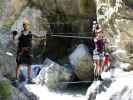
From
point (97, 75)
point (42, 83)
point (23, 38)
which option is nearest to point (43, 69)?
point (42, 83)

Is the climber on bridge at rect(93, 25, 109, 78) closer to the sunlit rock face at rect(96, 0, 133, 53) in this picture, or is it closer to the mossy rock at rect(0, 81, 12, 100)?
the sunlit rock face at rect(96, 0, 133, 53)

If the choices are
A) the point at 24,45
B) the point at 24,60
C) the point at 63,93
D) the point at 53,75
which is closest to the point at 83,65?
the point at 53,75

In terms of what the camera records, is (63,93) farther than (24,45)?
Yes

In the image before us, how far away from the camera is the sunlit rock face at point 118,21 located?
10395 millimetres

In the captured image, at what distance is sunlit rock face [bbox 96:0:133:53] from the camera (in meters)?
10.4

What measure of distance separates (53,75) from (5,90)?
607cm

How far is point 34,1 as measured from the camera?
14.1 metres

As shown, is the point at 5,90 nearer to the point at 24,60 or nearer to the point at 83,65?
the point at 24,60

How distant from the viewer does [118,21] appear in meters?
10.7

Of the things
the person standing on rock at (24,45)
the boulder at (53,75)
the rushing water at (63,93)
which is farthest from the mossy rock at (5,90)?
the boulder at (53,75)

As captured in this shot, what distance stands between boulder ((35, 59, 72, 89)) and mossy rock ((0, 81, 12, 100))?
5650 mm

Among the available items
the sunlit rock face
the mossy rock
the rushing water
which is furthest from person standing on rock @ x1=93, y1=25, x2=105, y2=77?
the mossy rock

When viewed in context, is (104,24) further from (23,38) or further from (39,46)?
(23,38)

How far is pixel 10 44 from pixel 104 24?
3.05 meters
